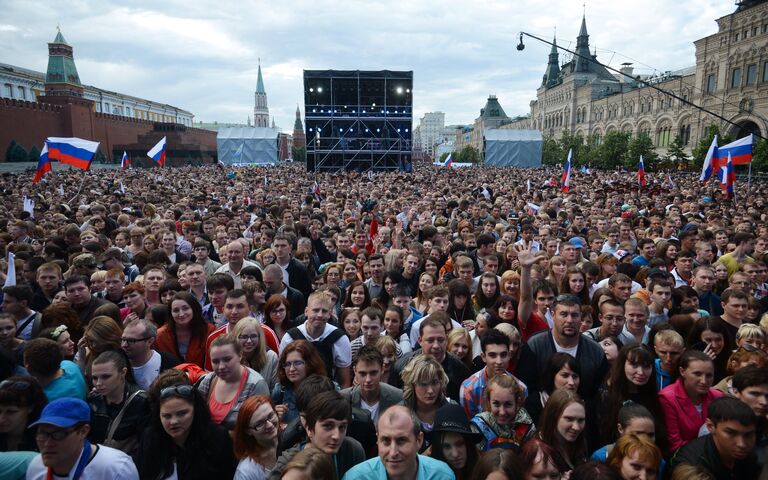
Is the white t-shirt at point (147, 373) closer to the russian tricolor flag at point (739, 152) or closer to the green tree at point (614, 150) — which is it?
the russian tricolor flag at point (739, 152)

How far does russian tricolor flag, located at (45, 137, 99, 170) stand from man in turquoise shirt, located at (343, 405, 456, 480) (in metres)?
14.7

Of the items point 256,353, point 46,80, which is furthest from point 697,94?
point 46,80

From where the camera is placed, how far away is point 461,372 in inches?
155

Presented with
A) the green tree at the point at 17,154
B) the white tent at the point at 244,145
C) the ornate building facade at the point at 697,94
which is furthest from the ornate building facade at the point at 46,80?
the ornate building facade at the point at 697,94

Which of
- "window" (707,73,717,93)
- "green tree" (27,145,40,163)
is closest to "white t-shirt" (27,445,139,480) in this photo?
"green tree" (27,145,40,163)

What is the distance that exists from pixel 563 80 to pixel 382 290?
91.3 meters

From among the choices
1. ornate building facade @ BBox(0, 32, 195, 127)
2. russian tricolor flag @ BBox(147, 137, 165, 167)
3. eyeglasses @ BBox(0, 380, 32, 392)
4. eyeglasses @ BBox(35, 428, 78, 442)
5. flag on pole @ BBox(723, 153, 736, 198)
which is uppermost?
ornate building facade @ BBox(0, 32, 195, 127)

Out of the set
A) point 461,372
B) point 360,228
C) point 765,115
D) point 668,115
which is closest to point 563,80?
point 668,115

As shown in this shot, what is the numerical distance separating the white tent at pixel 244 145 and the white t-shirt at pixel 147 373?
54779mm

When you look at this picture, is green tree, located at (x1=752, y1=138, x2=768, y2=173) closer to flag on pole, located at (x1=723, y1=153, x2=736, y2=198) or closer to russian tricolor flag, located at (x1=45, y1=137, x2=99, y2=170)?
flag on pole, located at (x1=723, y1=153, x2=736, y2=198)

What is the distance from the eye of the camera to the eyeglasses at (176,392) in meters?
2.71

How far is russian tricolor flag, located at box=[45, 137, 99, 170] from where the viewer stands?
14070 millimetres

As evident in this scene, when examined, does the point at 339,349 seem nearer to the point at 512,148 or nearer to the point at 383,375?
the point at 383,375

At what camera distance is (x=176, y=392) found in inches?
107
